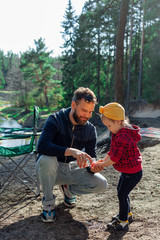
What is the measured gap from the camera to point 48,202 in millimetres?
2389

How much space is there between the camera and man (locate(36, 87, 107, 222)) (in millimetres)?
2383

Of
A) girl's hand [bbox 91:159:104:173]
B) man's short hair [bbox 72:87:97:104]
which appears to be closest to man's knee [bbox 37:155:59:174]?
girl's hand [bbox 91:159:104:173]

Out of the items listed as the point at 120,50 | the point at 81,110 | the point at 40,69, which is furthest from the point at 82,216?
the point at 40,69

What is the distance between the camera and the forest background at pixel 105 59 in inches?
405

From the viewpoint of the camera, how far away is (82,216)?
2.52 meters

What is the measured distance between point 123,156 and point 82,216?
0.96 m

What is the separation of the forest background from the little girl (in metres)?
6.96

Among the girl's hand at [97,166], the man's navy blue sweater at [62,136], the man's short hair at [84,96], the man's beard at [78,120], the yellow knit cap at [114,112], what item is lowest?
the girl's hand at [97,166]

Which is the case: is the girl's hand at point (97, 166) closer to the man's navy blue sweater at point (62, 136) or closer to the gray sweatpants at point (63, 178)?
the gray sweatpants at point (63, 178)

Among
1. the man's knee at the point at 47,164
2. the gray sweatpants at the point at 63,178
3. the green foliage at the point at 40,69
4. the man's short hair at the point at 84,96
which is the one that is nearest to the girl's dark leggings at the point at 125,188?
the gray sweatpants at the point at 63,178

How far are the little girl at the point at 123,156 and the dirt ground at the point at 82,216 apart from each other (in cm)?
18

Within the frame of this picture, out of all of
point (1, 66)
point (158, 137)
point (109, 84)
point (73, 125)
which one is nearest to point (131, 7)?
point (109, 84)

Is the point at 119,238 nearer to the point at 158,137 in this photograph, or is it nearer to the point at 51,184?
the point at 51,184

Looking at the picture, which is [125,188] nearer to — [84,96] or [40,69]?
[84,96]
